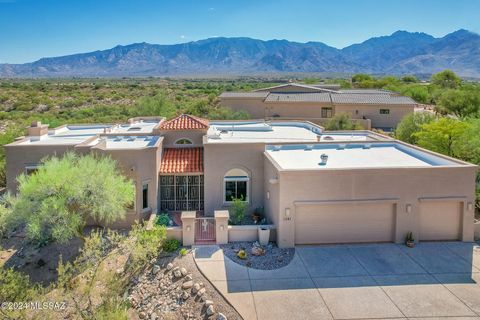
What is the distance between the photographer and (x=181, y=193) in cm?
2348

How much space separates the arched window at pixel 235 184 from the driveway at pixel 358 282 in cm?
495

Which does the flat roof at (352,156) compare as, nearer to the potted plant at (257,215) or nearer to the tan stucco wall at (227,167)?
the tan stucco wall at (227,167)

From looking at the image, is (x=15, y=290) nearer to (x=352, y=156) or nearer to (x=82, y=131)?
(x=82, y=131)

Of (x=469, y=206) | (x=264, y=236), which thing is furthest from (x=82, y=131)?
(x=469, y=206)

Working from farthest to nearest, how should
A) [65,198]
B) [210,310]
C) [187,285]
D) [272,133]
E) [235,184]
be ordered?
[272,133] < [235,184] < [65,198] < [187,285] < [210,310]

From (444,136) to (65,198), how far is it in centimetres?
2357

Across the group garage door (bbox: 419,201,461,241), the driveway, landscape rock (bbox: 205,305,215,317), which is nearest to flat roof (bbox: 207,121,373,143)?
garage door (bbox: 419,201,461,241)

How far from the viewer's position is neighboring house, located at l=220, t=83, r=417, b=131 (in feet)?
180

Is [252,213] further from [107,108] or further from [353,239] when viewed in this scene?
[107,108]

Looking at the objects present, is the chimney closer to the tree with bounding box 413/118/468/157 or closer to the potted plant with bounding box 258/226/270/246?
the potted plant with bounding box 258/226/270/246

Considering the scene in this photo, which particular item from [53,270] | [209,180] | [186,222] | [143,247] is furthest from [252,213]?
[53,270]

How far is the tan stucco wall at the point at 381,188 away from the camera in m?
18.5

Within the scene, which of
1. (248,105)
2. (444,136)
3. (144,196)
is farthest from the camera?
(248,105)

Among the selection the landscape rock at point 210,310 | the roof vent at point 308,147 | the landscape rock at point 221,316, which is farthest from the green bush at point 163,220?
the roof vent at point 308,147
